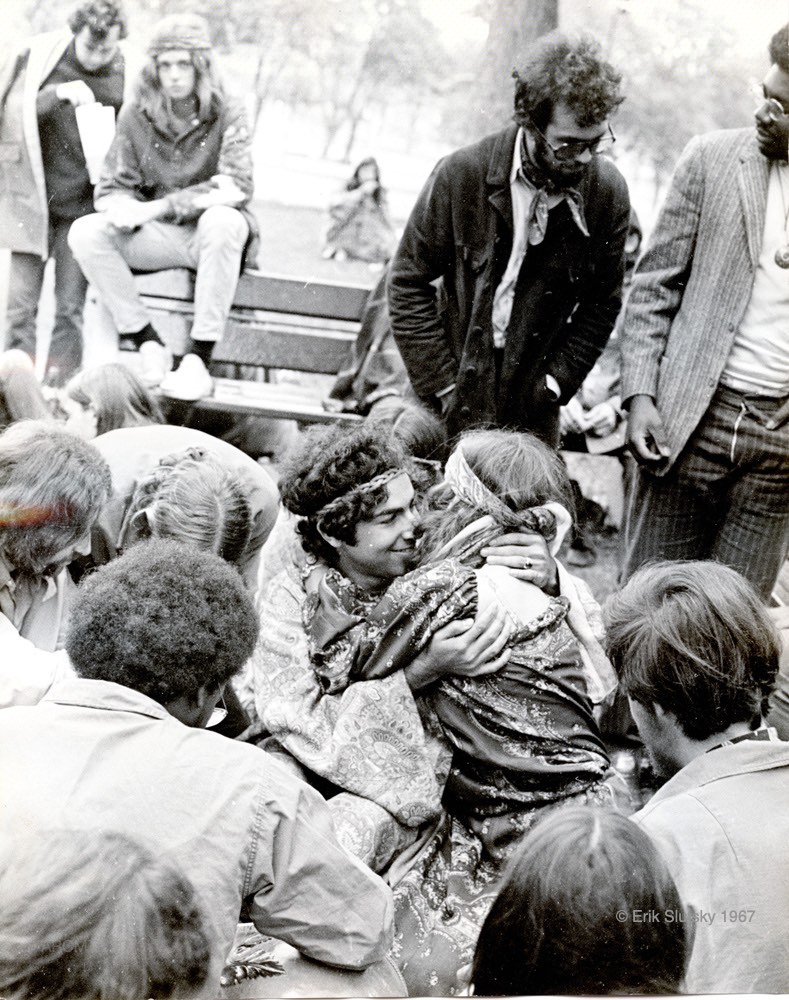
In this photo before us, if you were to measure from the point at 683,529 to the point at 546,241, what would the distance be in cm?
93

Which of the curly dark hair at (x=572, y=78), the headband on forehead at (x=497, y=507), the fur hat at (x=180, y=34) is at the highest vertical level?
the curly dark hair at (x=572, y=78)

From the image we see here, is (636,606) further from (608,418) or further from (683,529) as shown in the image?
(608,418)

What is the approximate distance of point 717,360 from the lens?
298cm

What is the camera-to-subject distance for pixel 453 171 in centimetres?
317

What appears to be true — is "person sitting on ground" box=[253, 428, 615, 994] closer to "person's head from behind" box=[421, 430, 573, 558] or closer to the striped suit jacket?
"person's head from behind" box=[421, 430, 573, 558]

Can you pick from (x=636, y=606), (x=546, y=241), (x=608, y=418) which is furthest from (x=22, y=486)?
(x=608, y=418)

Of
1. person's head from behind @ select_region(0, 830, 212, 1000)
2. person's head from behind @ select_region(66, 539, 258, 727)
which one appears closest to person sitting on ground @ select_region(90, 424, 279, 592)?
person's head from behind @ select_region(66, 539, 258, 727)

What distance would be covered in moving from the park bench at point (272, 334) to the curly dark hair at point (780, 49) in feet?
5.03

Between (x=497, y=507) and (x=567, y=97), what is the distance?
116 centimetres

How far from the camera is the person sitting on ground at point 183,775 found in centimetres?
174

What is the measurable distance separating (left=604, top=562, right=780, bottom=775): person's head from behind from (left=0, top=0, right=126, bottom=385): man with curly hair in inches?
71.9

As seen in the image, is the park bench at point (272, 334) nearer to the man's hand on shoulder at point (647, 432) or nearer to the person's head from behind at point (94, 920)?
the man's hand on shoulder at point (647, 432)

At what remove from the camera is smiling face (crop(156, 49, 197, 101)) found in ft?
9.25

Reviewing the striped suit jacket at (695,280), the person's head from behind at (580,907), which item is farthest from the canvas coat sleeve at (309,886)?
the striped suit jacket at (695,280)
